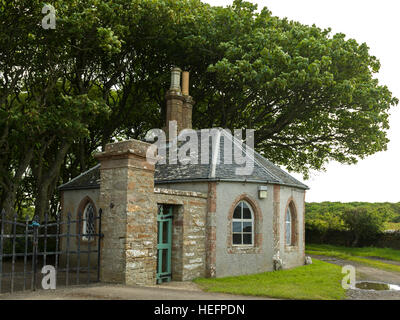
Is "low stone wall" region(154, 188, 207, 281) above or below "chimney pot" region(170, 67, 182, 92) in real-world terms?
below

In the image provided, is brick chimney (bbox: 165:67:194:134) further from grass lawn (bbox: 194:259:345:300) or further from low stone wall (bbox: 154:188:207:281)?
grass lawn (bbox: 194:259:345:300)

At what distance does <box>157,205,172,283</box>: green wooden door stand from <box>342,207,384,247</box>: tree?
2016cm

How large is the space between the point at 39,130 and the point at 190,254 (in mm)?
7999

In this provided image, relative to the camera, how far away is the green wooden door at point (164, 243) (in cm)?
1466

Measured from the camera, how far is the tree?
3019 cm

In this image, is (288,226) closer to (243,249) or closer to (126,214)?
(243,249)

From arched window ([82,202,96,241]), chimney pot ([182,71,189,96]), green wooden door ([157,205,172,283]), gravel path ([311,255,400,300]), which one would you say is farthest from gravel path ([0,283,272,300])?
chimney pot ([182,71,189,96])

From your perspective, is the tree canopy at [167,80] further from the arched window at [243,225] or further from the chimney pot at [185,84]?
the arched window at [243,225]

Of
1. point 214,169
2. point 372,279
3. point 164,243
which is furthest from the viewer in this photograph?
point 214,169

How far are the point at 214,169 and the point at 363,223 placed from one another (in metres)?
18.2

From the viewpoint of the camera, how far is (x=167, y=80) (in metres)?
24.5

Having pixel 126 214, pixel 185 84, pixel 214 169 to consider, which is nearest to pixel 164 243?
pixel 126 214

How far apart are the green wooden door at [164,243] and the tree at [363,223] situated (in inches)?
794
